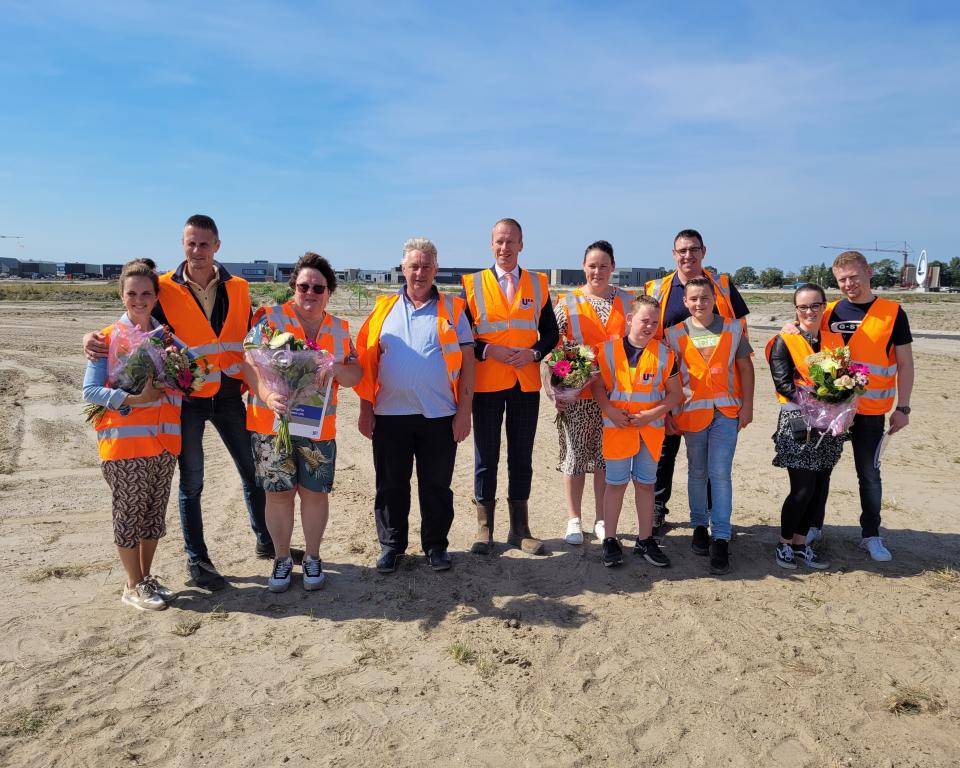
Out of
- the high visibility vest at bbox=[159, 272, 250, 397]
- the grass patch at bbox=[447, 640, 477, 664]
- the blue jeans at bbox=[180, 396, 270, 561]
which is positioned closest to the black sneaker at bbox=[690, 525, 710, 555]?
the grass patch at bbox=[447, 640, 477, 664]

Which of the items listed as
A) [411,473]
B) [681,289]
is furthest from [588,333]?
[411,473]

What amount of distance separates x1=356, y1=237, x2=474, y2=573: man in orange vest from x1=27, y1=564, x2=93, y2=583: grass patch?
2.34 metres

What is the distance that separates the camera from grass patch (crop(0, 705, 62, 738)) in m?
3.29

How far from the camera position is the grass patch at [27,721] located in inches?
130

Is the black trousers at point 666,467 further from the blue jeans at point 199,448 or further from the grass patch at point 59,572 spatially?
the grass patch at point 59,572

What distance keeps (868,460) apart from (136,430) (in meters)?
5.59

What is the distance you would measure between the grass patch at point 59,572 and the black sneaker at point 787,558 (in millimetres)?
5580

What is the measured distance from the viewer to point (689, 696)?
3656 millimetres

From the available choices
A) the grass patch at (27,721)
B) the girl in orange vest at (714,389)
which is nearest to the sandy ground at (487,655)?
the grass patch at (27,721)

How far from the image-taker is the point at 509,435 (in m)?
5.53

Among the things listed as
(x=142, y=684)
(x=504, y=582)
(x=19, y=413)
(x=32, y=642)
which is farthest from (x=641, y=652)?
(x=19, y=413)

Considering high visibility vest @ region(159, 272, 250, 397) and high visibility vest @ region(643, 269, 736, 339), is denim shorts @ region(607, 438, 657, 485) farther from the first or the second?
high visibility vest @ region(159, 272, 250, 397)

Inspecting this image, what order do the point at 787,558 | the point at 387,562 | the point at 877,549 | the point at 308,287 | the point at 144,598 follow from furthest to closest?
the point at 877,549, the point at 787,558, the point at 387,562, the point at 144,598, the point at 308,287

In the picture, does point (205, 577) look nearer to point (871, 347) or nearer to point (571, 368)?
point (571, 368)
